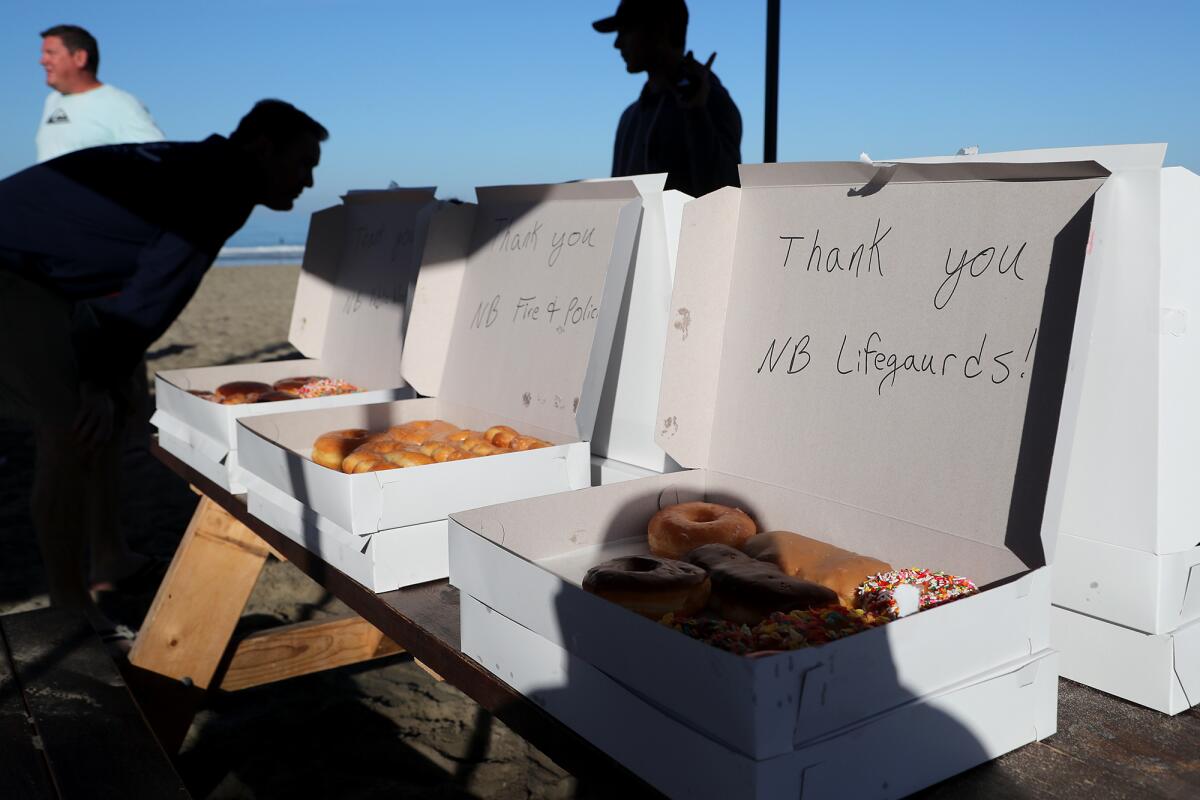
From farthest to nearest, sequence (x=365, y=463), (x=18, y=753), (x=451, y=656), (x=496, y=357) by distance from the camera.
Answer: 1. (x=496, y=357)
2. (x=365, y=463)
3. (x=18, y=753)
4. (x=451, y=656)

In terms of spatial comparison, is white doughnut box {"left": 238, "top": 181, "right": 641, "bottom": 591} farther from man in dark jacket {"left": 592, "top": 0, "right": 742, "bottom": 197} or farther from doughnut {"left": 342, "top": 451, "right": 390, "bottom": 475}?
man in dark jacket {"left": 592, "top": 0, "right": 742, "bottom": 197}

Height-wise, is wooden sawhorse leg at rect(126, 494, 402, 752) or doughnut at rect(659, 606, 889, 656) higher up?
doughnut at rect(659, 606, 889, 656)

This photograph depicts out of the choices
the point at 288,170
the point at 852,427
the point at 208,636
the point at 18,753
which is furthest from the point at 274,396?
the point at 852,427

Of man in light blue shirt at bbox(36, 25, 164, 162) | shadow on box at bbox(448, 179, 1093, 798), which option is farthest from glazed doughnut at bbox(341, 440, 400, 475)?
man in light blue shirt at bbox(36, 25, 164, 162)

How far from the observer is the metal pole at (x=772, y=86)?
3.44 m

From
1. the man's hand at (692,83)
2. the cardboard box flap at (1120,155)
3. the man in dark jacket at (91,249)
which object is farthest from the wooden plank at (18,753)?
A: the man's hand at (692,83)

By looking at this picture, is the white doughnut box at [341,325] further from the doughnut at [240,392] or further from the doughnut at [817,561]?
the doughnut at [817,561]

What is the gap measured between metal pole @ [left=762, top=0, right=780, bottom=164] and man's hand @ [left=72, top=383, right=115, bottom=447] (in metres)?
2.43

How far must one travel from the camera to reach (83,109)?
4875 mm

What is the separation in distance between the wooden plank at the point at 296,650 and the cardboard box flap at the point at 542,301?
2.83ft

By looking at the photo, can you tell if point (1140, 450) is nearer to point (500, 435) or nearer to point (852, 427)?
point (852, 427)

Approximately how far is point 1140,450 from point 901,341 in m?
0.34

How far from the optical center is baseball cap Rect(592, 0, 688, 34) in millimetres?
3340

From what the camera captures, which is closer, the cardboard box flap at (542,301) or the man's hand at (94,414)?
the cardboard box flap at (542,301)
